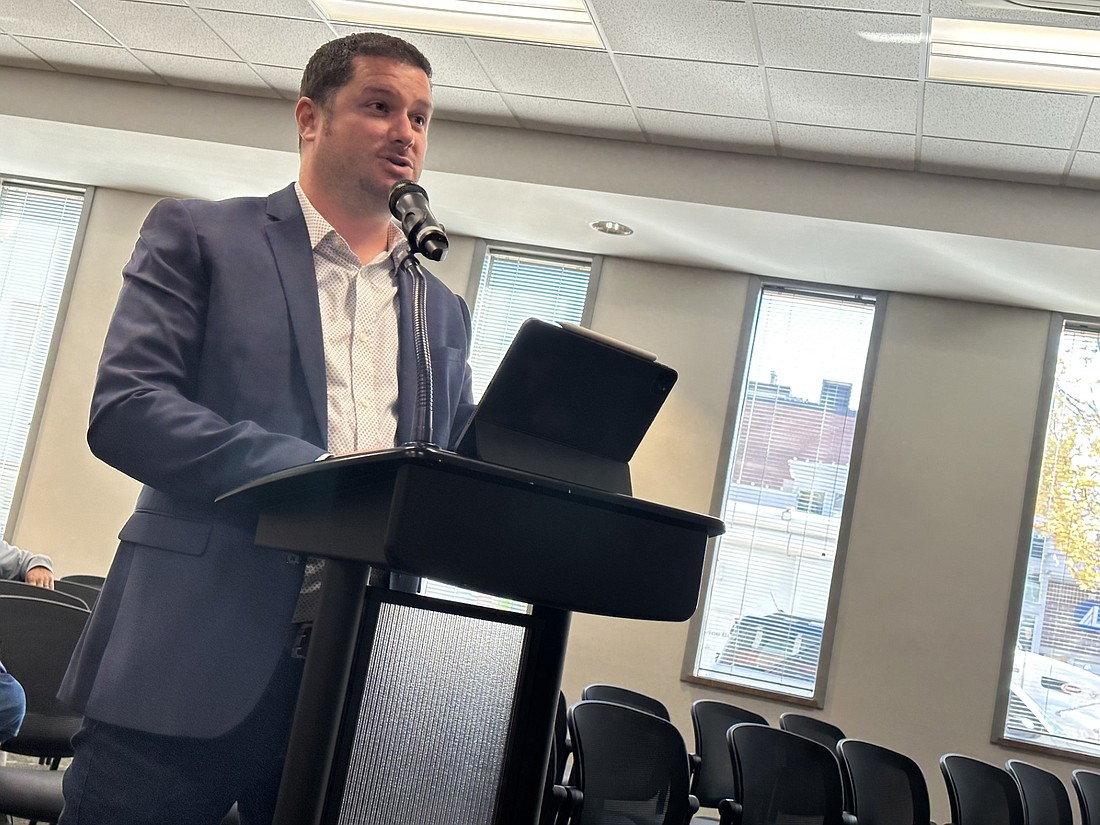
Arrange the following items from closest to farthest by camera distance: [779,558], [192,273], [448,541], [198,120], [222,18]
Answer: [448,541] → [192,273] → [222,18] → [198,120] → [779,558]

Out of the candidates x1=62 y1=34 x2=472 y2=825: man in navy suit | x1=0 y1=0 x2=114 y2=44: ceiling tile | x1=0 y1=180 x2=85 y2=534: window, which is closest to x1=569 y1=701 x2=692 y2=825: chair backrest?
x1=62 y1=34 x2=472 y2=825: man in navy suit

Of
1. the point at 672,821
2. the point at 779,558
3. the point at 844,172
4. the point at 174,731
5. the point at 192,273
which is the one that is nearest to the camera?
the point at 174,731

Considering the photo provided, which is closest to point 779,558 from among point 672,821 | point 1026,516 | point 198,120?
point 1026,516

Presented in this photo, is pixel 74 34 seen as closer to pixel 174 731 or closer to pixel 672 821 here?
pixel 672 821

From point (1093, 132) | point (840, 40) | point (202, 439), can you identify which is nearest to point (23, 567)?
point (840, 40)

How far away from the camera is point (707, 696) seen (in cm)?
680

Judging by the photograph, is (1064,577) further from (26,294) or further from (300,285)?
(26,294)

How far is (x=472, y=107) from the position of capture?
6.18 m

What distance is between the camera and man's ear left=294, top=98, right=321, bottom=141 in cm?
151

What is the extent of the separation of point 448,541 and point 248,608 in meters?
0.39

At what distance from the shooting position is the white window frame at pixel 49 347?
25.0 ft

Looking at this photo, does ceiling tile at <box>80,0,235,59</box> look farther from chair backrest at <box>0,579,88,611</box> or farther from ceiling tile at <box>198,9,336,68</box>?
chair backrest at <box>0,579,88,611</box>

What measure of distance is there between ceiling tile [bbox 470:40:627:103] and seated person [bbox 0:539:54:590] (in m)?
3.21

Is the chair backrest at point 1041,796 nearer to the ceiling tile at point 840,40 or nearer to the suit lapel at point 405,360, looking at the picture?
the ceiling tile at point 840,40
